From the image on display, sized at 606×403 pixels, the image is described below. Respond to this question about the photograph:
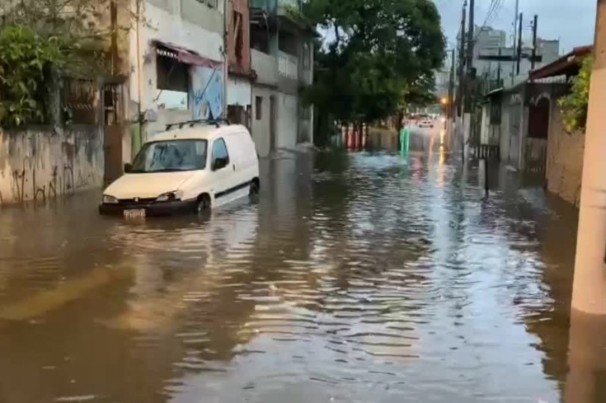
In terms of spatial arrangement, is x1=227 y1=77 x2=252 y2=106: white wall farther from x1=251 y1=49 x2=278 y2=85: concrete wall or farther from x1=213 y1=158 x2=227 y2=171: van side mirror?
x1=213 y1=158 x2=227 y2=171: van side mirror

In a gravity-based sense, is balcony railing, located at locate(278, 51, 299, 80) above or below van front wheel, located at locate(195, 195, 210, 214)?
above

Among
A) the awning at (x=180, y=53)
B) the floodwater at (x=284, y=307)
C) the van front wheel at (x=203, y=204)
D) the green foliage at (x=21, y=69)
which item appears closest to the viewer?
the floodwater at (x=284, y=307)

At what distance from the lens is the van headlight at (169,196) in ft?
48.2

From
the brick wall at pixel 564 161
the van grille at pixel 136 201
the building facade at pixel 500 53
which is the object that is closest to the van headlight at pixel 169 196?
the van grille at pixel 136 201

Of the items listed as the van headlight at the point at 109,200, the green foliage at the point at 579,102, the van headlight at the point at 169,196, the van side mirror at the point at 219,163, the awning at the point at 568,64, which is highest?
the awning at the point at 568,64

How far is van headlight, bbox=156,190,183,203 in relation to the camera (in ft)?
48.2

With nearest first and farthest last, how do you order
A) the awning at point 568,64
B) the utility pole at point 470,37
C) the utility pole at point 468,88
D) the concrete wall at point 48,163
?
the awning at point 568,64 < the concrete wall at point 48,163 < the utility pole at point 468,88 < the utility pole at point 470,37

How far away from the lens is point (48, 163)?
18.3 meters

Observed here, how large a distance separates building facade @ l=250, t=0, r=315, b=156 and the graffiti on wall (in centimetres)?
615

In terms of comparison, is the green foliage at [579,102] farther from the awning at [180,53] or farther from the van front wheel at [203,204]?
the awning at [180,53]

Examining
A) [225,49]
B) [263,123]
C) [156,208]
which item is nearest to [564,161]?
[156,208]

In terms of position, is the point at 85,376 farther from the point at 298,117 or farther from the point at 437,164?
the point at 298,117

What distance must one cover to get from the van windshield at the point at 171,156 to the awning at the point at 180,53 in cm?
790

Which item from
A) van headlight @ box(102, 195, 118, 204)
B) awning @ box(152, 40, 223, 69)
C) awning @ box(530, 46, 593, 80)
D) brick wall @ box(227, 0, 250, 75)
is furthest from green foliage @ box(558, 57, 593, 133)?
brick wall @ box(227, 0, 250, 75)
